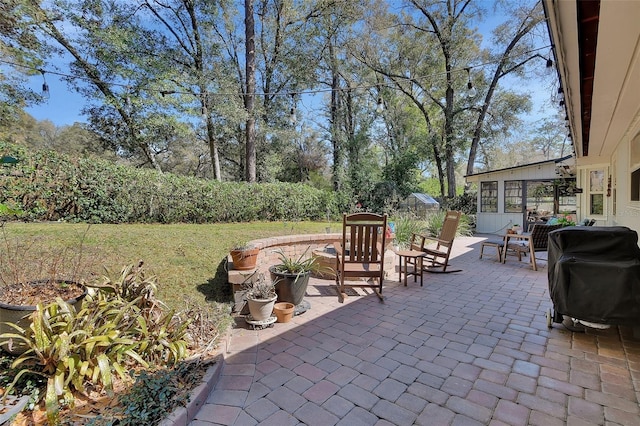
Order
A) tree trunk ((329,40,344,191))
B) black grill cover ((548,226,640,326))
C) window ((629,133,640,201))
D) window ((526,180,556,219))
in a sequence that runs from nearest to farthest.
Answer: black grill cover ((548,226,640,326))
window ((629,133,640,201))
window ((526,180,556,219))
tree trunk ((329,40,344,191))

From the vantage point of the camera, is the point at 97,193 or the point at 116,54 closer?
the point at 97,193

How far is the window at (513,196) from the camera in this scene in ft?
34.6

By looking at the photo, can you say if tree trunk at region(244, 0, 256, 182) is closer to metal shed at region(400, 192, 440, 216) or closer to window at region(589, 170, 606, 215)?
metal shed at region(400, 192, 440, 216)

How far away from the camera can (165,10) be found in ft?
38.2

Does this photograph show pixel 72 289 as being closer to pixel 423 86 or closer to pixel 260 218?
pixel 260 218

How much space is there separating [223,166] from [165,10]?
787cm

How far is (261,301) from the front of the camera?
9.97ft

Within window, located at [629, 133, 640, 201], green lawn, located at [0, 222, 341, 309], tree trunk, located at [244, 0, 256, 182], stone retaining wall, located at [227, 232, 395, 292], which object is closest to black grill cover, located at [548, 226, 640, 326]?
window, located at [629, 133, 640, 201]

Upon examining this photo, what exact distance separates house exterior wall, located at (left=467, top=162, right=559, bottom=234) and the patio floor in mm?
8057

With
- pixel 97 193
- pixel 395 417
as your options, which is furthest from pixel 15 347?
pixel 97 193

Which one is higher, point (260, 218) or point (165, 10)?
point (165, 10)

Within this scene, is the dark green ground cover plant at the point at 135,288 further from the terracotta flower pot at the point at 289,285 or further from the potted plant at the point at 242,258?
the terracotta flower pot at the point at 289,285

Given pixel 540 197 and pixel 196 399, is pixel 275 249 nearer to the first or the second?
pixel 196 399

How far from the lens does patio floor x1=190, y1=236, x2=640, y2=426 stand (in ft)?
5.97
